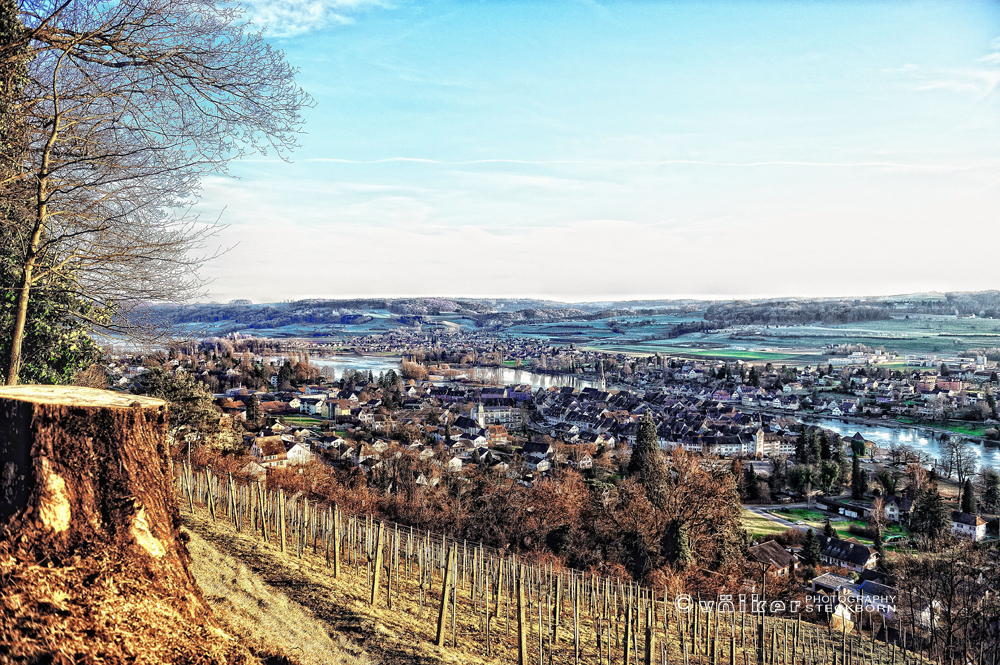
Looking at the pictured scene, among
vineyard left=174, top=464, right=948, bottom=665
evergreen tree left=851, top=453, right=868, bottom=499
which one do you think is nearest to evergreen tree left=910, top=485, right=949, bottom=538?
evergreen tree left=851, top=453, right=868, bottom=499

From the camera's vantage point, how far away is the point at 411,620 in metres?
6.05

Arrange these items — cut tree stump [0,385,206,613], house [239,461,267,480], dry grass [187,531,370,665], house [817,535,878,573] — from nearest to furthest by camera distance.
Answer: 1. cut tree stump [0,385,206,613]
2. dry grass [187,531,370,665]
3. house [239,461,267,480]
4. house [817,535,878,573]

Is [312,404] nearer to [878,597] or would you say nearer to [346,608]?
[878,597]

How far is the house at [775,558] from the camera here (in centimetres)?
1678

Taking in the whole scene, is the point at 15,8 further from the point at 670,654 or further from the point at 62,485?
the point at 670,654

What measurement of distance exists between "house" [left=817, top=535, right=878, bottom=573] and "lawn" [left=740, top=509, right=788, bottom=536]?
2246mm

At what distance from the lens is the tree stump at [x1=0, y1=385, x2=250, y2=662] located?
6.99ft

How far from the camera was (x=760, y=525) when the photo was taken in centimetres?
2366

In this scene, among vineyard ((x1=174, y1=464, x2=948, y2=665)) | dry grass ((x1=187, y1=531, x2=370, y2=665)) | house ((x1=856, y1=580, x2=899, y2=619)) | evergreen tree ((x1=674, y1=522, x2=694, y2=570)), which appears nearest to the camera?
dry grass ((x1=187, y1=531, x2=370, y2=665))

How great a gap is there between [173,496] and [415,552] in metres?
9.65

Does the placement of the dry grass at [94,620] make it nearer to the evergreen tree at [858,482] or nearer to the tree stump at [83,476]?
the tree stump at [83,476]

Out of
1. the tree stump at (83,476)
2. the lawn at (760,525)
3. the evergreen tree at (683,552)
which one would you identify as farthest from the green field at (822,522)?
the tree stump at (83,476)

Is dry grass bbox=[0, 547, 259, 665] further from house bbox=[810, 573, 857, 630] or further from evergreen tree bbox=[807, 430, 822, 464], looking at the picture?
evergreen tree bbox=[807, 430, 822, 464]

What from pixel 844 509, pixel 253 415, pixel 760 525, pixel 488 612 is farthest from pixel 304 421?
pixel 488 612
